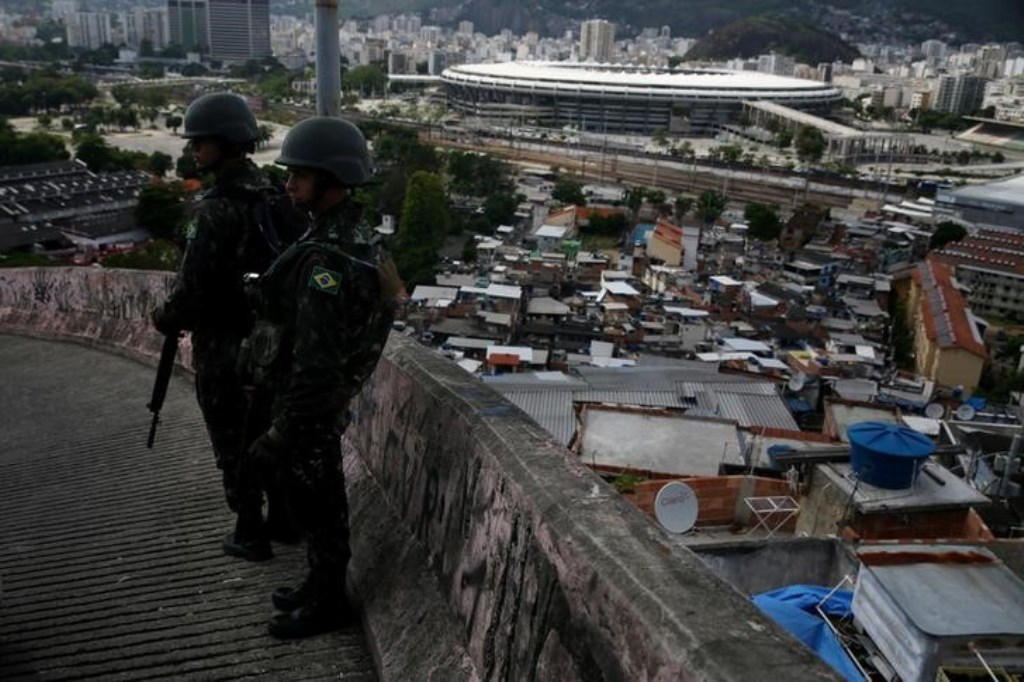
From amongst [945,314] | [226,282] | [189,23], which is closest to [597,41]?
[189,23]

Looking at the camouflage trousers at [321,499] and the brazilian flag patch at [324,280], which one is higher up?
the brazilian flag patch at [324,280]

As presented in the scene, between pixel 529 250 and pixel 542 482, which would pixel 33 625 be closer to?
pixel 542 482

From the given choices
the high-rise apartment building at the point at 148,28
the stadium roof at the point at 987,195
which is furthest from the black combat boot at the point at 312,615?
the high-rise apartment building at the point at 148,28

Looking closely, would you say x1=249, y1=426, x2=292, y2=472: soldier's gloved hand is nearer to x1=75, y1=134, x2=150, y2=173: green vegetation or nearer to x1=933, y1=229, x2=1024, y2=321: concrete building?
x1=933, y1=229, x2=1024, y2=321: concrete building

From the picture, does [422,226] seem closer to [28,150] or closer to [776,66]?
[28,150]

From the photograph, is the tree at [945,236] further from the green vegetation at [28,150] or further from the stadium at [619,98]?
the stadium at [619,98]

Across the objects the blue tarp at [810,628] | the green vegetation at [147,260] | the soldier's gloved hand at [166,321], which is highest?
the soldier's gloved hand at [166,321]

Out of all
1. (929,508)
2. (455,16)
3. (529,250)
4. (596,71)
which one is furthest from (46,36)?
(929,508)
